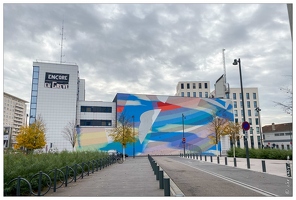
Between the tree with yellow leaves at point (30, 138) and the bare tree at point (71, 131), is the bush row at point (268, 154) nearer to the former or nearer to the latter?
the tree with yellow leaves at point (30, 138)

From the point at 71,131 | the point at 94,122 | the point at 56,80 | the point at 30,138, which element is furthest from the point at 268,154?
the point at 56,80

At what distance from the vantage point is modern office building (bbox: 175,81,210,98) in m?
102

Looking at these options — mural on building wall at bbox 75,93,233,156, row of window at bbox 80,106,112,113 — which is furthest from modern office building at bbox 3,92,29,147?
mural on building wall at bbox 75,93,233,156

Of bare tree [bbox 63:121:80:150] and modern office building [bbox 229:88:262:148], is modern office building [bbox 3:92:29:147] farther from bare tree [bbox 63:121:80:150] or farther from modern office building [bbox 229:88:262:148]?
modern office building [bbox 229:88:262:148]

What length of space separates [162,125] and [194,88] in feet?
140

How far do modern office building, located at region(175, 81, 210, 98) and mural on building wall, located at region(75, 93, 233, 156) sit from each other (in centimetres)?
3142

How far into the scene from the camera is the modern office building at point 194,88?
101562mm

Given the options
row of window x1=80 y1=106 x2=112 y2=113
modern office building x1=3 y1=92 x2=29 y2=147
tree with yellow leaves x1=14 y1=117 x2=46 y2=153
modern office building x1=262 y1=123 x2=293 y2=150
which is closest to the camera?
tree with yellow leaves x1=14 y1=117 x2=46 y2=153

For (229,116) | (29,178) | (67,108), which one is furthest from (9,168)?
(229,116)

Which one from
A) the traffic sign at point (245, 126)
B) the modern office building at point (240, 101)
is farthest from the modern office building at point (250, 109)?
the traffic sign at point (245, 126)

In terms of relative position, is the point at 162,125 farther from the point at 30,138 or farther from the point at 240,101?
the point at 240,101

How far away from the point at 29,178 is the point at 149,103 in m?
54.6

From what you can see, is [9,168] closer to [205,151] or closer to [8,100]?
[205,151]

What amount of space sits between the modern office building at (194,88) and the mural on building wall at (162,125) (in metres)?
31.4
